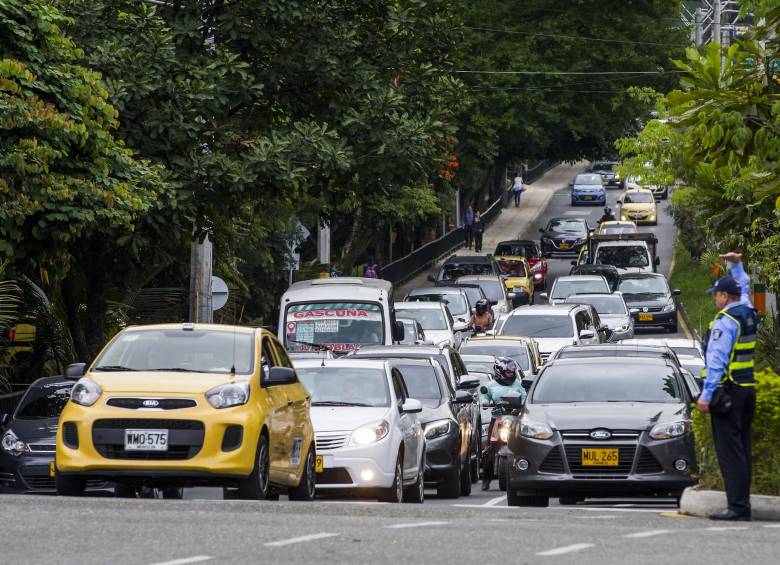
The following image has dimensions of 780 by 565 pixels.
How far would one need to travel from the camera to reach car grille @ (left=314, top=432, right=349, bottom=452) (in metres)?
15.9

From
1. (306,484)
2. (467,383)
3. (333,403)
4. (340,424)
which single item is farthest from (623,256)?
(306,484)

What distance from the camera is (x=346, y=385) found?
1694cm

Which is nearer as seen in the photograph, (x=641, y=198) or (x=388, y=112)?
(x=388, y=112)

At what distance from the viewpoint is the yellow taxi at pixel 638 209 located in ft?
262

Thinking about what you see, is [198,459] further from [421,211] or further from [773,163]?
[421,211]

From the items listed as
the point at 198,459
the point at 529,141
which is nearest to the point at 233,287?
the point at 198,459

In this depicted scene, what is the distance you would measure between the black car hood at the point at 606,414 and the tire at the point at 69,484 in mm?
4524

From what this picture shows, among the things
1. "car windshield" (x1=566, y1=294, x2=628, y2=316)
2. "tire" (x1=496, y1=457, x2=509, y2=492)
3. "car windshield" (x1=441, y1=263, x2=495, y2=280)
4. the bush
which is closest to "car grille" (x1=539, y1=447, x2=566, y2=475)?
the bush

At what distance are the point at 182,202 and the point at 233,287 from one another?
1071 centimetres

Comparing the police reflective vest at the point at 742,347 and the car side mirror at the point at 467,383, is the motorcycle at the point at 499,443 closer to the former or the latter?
the car side mirror at the point at 467,383

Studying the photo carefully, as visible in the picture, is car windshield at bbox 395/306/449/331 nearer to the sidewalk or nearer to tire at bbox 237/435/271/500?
tire at bbox 237/435/271/500

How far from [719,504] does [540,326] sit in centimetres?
2066

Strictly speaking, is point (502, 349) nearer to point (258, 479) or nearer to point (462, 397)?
point (462, 397)

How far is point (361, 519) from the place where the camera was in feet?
37.4
